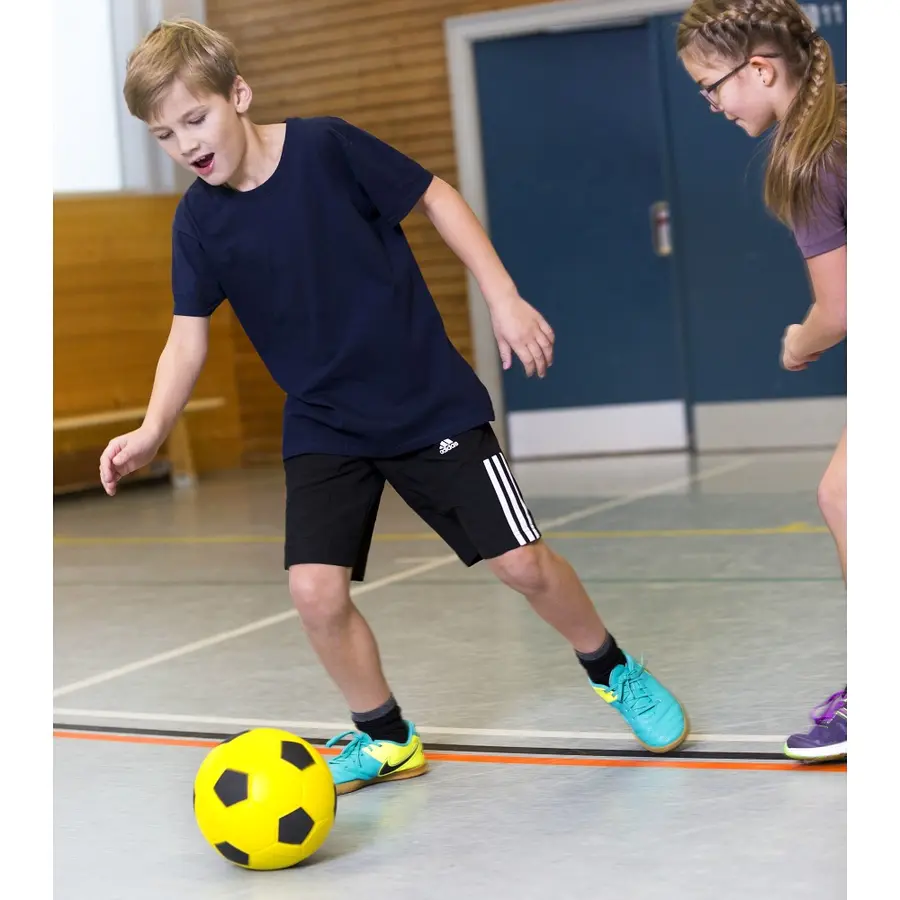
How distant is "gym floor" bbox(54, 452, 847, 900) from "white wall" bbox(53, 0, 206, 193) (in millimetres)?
3471

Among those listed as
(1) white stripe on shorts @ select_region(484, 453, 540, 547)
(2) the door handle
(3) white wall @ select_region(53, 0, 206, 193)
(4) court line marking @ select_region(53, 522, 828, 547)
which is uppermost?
(3) white wall @ select_region(53, 0, 206, 193)

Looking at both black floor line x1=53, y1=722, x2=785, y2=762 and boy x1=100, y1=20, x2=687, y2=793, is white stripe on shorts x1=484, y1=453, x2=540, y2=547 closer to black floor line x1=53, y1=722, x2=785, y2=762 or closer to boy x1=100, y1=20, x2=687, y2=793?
boy x1=100, y1=20, x2=687, y2=793

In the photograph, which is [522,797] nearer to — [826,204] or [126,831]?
[126,831]

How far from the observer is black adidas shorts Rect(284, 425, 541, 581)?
2305mm

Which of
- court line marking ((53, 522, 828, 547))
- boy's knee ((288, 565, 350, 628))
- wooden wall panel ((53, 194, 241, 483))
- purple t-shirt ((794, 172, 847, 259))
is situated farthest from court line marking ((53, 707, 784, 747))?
wooden wall panel ((53, 194, 241, 483))

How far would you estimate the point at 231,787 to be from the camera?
201 centimetres

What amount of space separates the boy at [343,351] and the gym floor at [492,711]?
1.04 feet

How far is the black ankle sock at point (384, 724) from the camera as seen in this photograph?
7.95 feet

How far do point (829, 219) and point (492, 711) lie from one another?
1.30 meters

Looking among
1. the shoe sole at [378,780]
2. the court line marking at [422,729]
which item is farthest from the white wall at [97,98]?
the shoe sole at [378,780]

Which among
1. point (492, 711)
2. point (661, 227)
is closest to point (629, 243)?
point (661, 227)

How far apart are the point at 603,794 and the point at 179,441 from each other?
6.40 m

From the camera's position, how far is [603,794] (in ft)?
7.34

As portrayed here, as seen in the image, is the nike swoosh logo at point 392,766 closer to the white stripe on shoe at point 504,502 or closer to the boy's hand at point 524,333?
the white stripe on shoe at point 504,502
